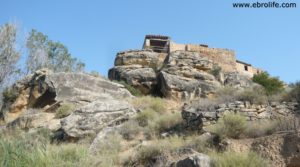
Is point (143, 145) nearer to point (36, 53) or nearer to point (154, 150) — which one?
point (154, 150)

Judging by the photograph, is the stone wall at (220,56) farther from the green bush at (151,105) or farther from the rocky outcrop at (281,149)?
the rocky outcrop at (281,149)

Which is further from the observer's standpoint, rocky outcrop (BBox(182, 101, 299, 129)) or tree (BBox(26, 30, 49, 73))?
tree (BBox(26, 30, 49, 73))

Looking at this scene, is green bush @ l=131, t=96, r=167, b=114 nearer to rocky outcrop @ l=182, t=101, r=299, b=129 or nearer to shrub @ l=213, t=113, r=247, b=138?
rocky outcrop @ l=182, t=101, r=299, b=129

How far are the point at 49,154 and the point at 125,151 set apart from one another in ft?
14.4

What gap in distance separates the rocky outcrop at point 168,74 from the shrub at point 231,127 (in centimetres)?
758

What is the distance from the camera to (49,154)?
573 cm

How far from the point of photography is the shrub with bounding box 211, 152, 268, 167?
709cm

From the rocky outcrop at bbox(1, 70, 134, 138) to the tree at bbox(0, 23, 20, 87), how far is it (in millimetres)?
3297

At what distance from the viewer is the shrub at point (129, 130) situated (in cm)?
1126

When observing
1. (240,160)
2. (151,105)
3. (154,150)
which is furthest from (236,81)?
(240,160)

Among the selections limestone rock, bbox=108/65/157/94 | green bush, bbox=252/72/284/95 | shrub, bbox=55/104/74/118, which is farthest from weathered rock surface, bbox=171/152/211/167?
green bush, bbox=252/72/284/95

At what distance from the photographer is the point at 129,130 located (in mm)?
11406

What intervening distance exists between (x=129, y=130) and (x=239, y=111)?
10.3ft

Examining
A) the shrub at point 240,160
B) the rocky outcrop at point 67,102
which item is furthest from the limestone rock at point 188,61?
the shrub at point 240,160
